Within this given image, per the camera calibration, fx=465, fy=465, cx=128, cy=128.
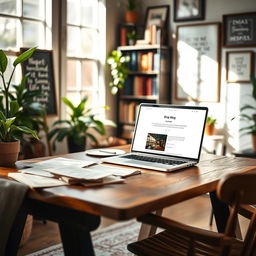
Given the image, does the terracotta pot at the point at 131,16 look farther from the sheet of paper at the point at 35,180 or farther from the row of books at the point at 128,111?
A: the sheet of paper at the point at 35,180

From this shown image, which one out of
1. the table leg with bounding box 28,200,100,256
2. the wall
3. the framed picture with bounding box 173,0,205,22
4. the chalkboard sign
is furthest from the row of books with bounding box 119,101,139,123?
the table leg with bounding box 28,200,100,256

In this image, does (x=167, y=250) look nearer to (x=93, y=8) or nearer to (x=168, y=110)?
(x=168, y=110)

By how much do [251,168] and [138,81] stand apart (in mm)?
3304

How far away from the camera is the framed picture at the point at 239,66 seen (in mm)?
5047

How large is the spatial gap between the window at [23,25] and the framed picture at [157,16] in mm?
1329

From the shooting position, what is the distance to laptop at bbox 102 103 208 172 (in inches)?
98.1

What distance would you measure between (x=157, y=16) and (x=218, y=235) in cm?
425

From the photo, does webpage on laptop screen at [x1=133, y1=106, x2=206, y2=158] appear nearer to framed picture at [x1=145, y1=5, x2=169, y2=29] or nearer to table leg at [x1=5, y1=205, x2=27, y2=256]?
table leg at [x1=5, y1=205, x2=27, y2=256]

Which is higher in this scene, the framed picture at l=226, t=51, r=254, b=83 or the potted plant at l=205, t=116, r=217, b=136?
the framed picture at l=226, t=51, r=254, b=83

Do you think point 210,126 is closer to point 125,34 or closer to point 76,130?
point 76,130

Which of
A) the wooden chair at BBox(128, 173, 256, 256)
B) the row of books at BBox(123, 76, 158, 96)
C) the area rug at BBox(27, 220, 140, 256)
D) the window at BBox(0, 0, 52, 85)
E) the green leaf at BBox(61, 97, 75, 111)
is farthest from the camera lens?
the row of books at BBox(123, 76, 158, 96)

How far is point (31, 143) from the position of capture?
445 centimetres

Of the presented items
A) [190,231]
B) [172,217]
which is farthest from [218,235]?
[172,217]

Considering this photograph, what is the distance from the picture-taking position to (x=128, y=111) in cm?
579
